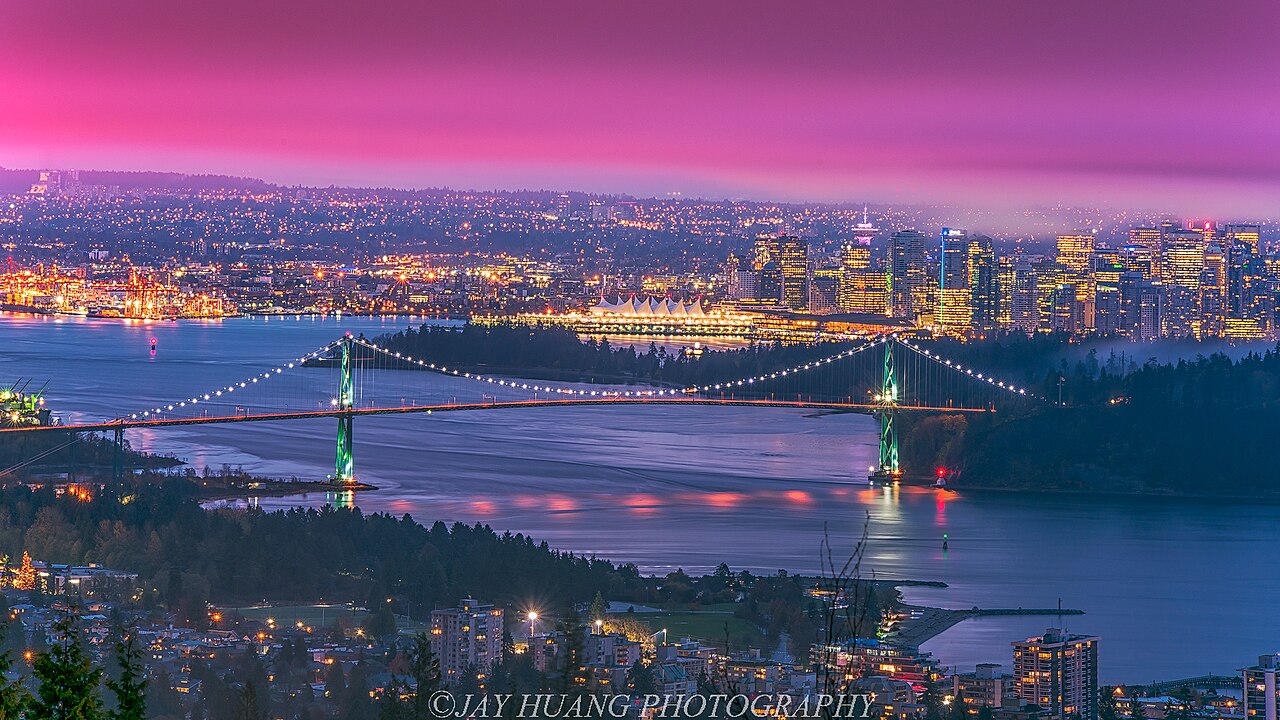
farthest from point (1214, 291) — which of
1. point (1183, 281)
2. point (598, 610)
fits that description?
point (598, 610)

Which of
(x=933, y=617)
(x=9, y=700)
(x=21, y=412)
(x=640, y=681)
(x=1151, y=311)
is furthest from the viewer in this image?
(x=1151, y=311)

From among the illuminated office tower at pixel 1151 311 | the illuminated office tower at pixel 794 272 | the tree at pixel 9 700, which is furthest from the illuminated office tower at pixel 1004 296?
the tree at pixel 9 700

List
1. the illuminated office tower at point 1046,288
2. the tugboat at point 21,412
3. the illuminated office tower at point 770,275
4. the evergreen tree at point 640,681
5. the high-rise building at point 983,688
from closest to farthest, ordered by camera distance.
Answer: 1. the evergreen tree at point 640,681
2. the high-rise building at point 983,688
3. the tugboat at point 21,412
4. the illuminated office tower at point 1046,288
5. the illuminated office tower at point 770,275

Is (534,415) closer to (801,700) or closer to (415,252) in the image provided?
(801,700)

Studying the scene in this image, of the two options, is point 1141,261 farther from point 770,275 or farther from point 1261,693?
point 1261,693

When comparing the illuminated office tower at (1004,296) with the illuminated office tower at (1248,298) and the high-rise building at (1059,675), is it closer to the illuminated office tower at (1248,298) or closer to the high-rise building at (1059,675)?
the illuminated office tower at (1248,298)

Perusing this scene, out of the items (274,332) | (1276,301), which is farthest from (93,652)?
(1276,301)

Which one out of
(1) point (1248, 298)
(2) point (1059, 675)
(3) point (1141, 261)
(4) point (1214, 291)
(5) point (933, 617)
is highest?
(3) point (1141, 261)
